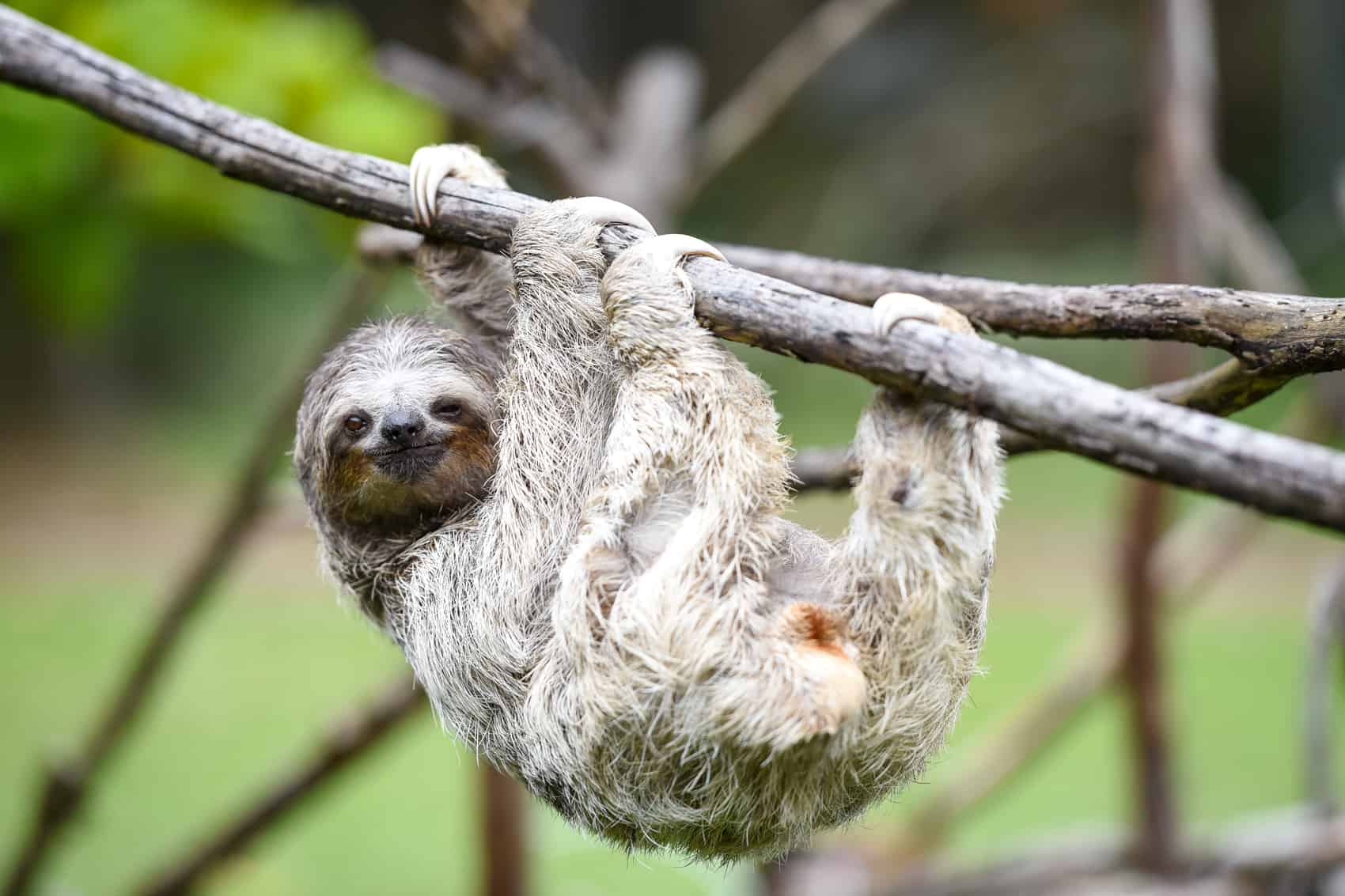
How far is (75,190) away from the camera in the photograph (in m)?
7.43

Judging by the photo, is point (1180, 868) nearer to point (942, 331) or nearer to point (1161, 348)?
point (1161, 348)

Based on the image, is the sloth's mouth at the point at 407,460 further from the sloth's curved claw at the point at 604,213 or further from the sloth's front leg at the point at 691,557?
the sloth's curved claw at the point at 604,213

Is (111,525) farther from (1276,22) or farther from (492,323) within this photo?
(1276,22)

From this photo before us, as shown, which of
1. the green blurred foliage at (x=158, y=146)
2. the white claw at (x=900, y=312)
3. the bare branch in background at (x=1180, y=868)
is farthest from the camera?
the green blurred foliage at (x=158, y=146)

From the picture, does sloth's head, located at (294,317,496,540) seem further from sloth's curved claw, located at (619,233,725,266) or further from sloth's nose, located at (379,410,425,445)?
sloth's curved claw, located at (619,233,725,266)

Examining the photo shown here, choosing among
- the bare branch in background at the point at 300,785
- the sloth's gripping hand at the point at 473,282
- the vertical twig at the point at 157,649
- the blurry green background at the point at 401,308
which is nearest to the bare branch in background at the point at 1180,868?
the blurry green background at the point at 401,308

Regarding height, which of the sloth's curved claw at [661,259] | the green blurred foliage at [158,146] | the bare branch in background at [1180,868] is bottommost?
the bare branch in background at [1180,868]

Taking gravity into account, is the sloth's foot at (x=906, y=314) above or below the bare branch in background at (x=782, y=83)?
below

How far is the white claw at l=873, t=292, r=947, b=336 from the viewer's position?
7.39ft

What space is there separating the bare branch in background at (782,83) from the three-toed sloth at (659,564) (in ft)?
10.9

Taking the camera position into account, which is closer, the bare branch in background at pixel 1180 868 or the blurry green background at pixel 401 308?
the bare branch in background at pixel 1180 868

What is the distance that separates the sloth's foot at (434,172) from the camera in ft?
9.92

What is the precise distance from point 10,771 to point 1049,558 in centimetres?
847

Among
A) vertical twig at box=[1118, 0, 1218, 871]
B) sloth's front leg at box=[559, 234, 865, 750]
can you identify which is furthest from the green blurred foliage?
vertical twig at box=[1118, 0, 1218, 871]
